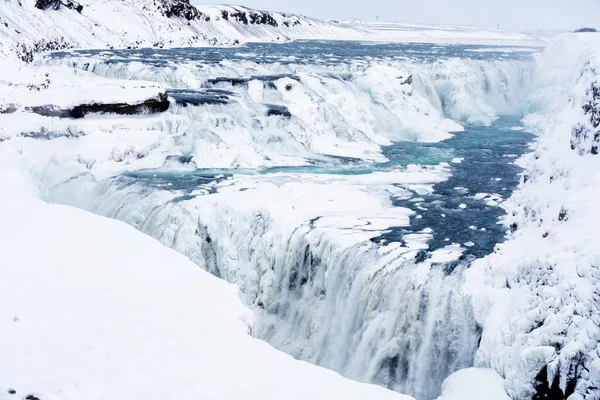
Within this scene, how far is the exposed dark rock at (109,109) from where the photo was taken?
1931 cm

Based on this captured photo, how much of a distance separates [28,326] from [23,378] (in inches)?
46.4

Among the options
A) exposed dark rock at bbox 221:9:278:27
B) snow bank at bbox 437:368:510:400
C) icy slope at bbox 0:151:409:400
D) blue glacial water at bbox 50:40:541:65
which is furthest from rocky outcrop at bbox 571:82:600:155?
exposed dark rock at bbox 221:9:278:27

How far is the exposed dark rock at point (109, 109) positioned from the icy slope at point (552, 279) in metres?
12.6

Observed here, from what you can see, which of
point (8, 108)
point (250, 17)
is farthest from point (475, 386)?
point (250, 17)

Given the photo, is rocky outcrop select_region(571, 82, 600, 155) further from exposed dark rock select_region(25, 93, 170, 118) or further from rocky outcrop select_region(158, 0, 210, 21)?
rocky outcrop select_region(158, 0, 210, 21)

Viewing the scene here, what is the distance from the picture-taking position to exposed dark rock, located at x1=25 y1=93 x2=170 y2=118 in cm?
1931

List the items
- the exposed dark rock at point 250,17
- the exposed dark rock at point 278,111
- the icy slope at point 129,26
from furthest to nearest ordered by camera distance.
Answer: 1. the exposed dark rock at point 250,17
2. the icy slope at point 129,26
3. the exposed dark rock at point 278,111

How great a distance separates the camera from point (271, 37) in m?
75.6

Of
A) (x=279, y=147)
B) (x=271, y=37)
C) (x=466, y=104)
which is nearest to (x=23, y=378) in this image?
(x=279, y=147)

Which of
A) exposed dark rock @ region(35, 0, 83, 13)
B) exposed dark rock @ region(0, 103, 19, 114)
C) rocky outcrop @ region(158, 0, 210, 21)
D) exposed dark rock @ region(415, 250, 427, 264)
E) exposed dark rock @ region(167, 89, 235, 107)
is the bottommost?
exposed dark rock @ region(415, 250, 427, 264)

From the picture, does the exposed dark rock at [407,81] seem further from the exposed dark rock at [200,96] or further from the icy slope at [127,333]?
the icy slope at [127,333]

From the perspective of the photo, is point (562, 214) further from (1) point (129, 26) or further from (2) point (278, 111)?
(1) point (129, 26)

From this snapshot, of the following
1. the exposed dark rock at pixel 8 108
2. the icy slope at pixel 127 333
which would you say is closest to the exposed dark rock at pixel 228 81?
the exposed dark rock at pixel 8 108

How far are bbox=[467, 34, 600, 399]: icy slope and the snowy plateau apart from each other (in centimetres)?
4
